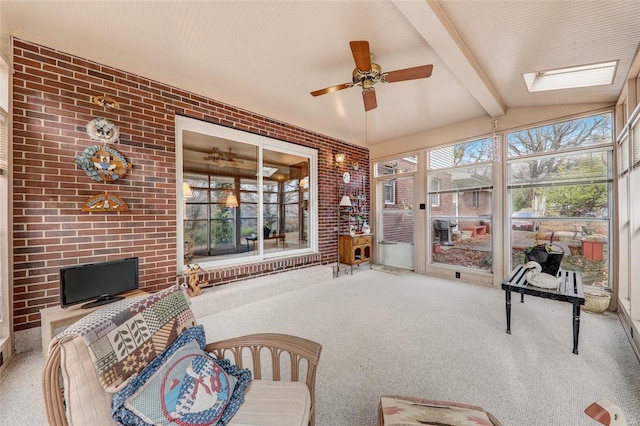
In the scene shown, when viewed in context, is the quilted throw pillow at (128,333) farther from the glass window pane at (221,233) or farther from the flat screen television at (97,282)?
the glass window pane at (221,233)

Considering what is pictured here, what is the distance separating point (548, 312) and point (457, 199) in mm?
2198

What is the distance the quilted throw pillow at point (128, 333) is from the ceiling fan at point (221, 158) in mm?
2900

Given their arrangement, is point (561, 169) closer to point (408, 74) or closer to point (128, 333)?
point (408, 74)

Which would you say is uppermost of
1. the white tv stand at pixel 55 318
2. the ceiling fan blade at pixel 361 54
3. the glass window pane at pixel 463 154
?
the ceiling fan blade at pixel 361 54

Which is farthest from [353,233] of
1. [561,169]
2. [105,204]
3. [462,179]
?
[105,204]

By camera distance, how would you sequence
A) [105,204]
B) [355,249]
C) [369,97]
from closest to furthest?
[105,204] → [369,97] → [355,249]

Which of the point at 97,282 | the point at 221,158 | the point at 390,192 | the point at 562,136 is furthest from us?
the point at 390,192

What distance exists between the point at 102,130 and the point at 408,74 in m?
3.27

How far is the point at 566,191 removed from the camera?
11.6 feet

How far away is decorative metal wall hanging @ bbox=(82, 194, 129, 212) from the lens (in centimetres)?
255

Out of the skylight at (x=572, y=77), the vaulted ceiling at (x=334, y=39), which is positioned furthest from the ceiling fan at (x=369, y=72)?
the skylight at (x=572, y=77)

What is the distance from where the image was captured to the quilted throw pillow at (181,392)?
0.94m

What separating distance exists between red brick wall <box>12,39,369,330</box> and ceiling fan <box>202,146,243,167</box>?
541 mm

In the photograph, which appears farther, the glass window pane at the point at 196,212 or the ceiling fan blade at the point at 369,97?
the glass window pane at the point at 196,212
